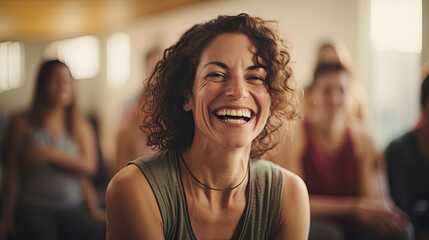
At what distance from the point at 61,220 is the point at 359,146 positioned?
1015 mm

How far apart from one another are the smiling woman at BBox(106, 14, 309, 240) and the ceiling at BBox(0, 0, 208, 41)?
95cm

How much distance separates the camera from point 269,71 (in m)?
0.66

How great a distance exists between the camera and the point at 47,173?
4.22 ft

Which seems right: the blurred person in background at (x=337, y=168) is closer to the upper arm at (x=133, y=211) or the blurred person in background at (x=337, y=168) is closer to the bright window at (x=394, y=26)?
the upper arm at (x=133, y=211)

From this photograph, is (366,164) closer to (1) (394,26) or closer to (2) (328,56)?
(2) (328,56)

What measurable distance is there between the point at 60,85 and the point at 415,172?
3.72ft

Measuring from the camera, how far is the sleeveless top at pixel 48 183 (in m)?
1.27

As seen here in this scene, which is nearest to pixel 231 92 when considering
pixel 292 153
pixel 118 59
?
pixel 292 153

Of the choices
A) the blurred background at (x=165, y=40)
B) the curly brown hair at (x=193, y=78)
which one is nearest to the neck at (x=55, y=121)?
the blurred background at (x=165, y=40)

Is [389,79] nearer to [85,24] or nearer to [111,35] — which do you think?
[85,24]

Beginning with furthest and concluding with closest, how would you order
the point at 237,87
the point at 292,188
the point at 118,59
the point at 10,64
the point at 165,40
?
1. the point at 118,59
2. the point at 165,40
3. the point at 10,64
4. the point at 292,188
5. the point at 237,87

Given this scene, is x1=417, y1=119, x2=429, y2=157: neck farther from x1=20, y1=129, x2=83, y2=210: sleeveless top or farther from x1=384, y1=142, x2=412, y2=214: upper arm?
x1=20, y1=129, x2=83, y2=210: sleeveless top

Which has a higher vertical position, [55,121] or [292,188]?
[55,121]

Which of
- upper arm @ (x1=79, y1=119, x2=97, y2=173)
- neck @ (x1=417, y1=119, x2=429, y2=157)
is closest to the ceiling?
upper arm @ (x1=79, y1=119, x2=97, y2=173)
